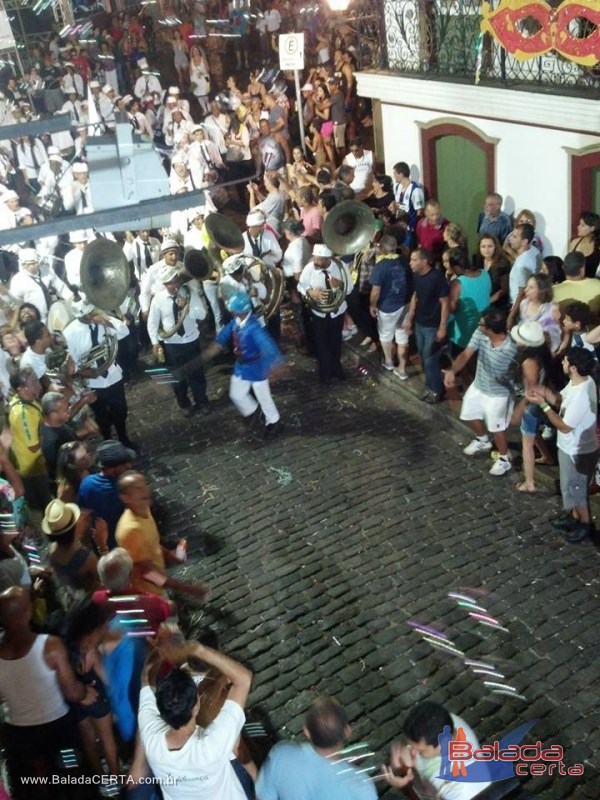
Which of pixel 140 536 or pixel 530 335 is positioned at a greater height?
pixel 530 335

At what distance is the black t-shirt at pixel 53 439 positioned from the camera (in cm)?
692

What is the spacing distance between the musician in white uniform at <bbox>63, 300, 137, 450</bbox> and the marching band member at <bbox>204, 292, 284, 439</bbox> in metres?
1.13

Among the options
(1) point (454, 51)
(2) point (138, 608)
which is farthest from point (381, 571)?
(1) point (454, 51)

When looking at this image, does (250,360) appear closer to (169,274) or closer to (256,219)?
(169,274)

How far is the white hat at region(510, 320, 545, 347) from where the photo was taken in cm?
661

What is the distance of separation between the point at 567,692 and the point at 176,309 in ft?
18.3

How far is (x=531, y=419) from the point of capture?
272 inches

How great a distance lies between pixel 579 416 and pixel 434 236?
4.73 meters

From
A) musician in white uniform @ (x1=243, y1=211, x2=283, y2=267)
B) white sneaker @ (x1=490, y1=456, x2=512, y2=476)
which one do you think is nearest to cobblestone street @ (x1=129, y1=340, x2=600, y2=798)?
white sneaker @ (x1=490, y1=456, x2=512, y2=476)

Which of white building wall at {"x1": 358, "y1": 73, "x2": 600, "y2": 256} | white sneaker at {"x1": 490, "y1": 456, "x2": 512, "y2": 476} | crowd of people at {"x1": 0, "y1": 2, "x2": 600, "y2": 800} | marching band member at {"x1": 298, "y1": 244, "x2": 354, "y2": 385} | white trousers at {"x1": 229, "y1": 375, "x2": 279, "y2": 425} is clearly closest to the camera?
crowd of people at {"x1": 0, "y1": 2, "x2": 600, "y2": 800}

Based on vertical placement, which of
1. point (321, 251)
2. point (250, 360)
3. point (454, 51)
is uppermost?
point (454, 51)

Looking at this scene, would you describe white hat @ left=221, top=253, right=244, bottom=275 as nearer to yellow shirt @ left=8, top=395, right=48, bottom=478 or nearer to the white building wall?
yellow shirt @ left=8, top=395, right=48, bottom=478

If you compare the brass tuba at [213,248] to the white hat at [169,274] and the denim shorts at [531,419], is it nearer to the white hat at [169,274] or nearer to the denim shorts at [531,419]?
the white hat at [169,274]

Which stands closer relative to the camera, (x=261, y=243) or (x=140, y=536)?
(x=140, y=536)
